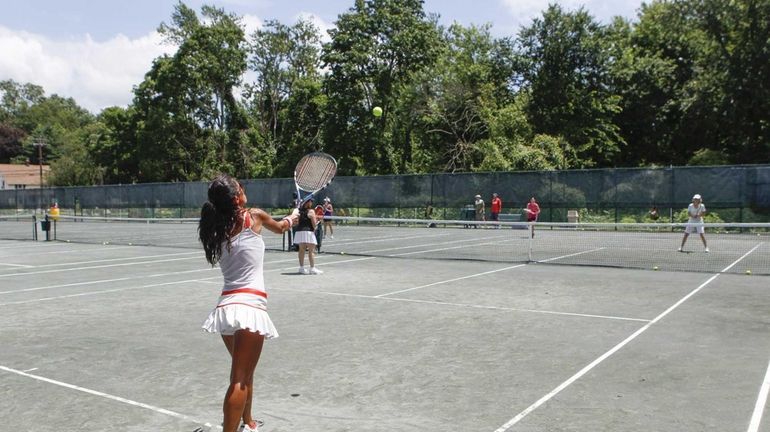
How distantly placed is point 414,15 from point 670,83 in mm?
19141

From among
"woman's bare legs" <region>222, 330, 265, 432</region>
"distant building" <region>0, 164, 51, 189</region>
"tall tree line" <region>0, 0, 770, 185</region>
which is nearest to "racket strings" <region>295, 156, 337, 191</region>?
"woman's bare legs" <region>222, 330, 265, 432</region>

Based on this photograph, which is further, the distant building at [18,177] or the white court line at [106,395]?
the distant building at [18,177]

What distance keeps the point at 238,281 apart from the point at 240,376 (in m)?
0.59

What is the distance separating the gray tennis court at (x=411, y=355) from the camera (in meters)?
4.82

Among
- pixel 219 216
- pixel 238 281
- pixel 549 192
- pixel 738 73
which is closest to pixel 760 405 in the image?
pixel 238 281

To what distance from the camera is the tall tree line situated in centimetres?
Answer: 4012

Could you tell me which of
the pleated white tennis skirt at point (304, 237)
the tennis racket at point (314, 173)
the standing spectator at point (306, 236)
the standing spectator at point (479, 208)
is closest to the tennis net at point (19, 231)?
the standing spectator at point (306, 236)

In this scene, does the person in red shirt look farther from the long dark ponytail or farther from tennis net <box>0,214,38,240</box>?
the long dark ponytail

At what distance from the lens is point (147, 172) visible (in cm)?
6222

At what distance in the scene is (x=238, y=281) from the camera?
4.16 metres

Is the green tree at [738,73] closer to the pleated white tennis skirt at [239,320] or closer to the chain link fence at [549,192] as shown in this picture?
the chain link fence at [549,192]

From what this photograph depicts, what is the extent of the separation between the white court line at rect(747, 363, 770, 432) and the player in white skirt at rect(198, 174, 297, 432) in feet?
10.8

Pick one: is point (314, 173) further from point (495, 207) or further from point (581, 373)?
point (495, 207)

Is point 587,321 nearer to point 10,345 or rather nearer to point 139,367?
point 139,367
